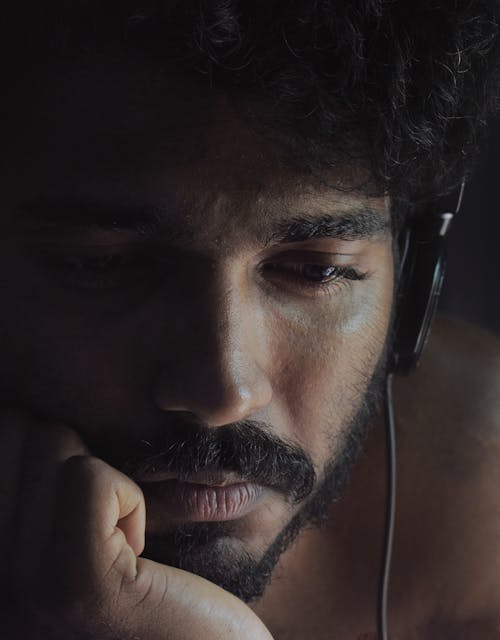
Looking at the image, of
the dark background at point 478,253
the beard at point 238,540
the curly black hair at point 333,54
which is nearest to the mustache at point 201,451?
the beard at point 238,540

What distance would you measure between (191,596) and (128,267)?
334 millimetres

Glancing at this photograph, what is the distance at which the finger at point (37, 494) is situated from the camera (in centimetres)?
93

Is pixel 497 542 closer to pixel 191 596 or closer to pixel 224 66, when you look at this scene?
pixel 191 596

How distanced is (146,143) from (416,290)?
17.8 inches

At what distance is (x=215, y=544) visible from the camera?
1.07m

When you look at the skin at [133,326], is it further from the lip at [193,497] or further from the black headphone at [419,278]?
the black headphone at [419,278]

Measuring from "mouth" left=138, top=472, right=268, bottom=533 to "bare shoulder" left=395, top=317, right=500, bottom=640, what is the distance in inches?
19.5

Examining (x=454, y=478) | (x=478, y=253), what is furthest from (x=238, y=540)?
(x=478, y=253)

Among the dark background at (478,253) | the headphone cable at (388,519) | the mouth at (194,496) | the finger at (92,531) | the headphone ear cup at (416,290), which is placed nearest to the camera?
the finger at (92,531)

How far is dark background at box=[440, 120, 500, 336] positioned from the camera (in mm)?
1817

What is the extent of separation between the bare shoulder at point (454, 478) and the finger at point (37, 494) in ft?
2.13

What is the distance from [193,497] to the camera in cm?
103

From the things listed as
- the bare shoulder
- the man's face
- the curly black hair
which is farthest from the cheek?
the bare shoulder

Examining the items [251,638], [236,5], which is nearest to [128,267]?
[236,5]
